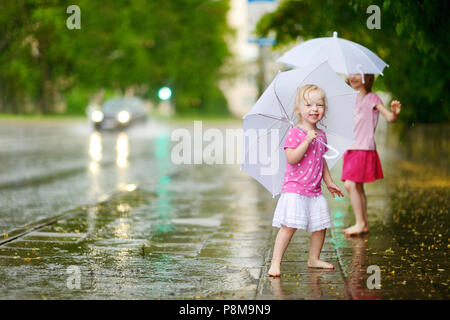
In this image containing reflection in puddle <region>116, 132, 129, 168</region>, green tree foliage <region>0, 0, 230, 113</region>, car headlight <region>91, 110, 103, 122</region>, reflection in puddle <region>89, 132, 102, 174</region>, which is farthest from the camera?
green tree foliage <region>0, 0, 230, 113</region>

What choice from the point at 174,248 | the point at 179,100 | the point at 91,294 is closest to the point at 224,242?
the point at 174,248

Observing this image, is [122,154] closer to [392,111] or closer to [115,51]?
[392,111]

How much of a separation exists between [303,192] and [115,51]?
5921cm

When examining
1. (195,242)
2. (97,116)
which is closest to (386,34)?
(195,242)

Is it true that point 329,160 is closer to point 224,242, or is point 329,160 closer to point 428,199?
point 224,242

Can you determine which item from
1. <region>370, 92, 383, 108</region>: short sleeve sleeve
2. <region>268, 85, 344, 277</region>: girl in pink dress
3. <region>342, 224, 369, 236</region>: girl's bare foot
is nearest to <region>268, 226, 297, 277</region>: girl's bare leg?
<region>268, 85, 344, 277</region>: girl in pink dress

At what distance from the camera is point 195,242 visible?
7.46 meters

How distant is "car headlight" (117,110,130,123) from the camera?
1416 inches

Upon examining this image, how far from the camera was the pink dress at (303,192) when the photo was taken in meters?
6.00

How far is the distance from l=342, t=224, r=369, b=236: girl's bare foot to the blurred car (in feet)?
92.6

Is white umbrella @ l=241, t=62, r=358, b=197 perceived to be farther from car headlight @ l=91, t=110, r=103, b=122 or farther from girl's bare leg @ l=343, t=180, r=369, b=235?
car headlight @ l=91, t=110, r=103, b=122

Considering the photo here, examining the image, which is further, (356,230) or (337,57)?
(356,230)

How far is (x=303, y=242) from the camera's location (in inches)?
291

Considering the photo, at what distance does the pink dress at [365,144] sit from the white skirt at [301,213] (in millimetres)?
1878
